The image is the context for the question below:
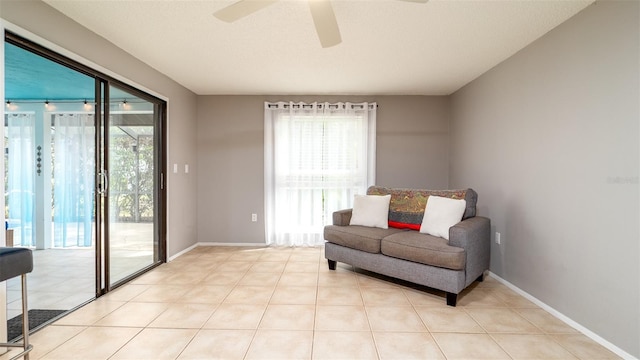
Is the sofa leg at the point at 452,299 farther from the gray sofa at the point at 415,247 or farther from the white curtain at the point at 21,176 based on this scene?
the white curtain at the point at 21,176

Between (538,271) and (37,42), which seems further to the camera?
(538,271)

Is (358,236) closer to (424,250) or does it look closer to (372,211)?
(372,211)

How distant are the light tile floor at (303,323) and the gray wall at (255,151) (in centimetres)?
143

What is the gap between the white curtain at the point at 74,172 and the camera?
268 cm

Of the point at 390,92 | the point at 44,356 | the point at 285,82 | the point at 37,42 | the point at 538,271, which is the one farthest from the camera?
the point at 390,92

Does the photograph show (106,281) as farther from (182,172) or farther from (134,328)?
(182,172)

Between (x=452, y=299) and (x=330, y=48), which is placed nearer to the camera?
(x=452, y=299)

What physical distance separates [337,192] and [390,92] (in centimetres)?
167

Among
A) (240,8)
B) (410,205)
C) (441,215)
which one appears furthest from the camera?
(410,205)

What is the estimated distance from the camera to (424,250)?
100 inches

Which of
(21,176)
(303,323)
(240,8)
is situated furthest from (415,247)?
Result: (21,176)

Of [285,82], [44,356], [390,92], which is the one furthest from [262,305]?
[390,92]

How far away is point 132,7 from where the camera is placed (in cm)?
208

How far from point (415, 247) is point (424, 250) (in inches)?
3.4
